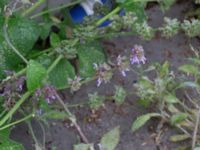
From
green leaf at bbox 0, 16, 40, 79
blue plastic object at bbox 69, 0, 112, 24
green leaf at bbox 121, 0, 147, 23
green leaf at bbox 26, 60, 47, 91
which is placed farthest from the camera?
blue plastic object at bbox 69, 0, 112, 24

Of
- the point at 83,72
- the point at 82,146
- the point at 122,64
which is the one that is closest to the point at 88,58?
the point at 83,72

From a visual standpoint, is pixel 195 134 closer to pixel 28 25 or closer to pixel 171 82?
pixel 171 82

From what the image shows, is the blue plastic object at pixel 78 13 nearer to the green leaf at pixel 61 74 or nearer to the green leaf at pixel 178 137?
the green leaf at pixel 61 74

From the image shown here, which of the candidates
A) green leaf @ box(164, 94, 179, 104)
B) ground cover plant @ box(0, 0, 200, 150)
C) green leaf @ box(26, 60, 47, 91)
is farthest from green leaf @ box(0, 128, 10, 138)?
green leaf @ box(164, 94, 179, 104)

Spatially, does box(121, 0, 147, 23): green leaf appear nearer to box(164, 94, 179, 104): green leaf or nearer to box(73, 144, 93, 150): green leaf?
box(164, 94, 179, 104): green leaf

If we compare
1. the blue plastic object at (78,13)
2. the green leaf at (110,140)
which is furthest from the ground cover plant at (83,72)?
the blue plastic object at (78,13)

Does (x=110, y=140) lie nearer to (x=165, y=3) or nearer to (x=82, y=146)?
(x=82, y=146)
